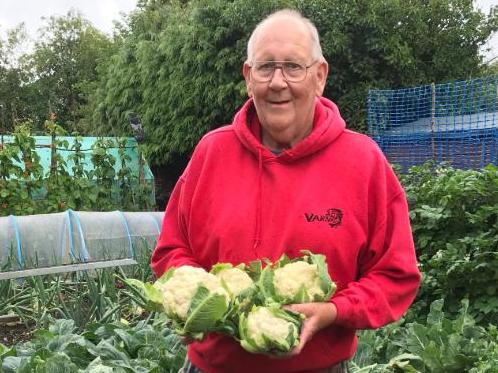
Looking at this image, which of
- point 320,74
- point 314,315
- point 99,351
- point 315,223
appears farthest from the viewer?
point 99,351

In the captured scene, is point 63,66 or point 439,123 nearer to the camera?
point 439,123

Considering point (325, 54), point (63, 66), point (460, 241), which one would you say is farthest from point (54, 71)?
point (460, 241)

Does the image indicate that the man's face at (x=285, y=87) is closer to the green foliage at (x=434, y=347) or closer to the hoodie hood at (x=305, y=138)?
the hoodie hood at (x=305, y=138)

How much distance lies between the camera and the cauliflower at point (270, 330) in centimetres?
156

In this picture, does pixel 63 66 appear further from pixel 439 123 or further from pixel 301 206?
pixel 301 206

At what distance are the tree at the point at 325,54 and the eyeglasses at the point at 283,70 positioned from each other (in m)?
9.13

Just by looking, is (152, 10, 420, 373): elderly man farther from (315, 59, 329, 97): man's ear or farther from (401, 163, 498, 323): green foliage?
(401, 163, 498, 323): green foliage

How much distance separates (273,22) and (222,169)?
17.8 inches

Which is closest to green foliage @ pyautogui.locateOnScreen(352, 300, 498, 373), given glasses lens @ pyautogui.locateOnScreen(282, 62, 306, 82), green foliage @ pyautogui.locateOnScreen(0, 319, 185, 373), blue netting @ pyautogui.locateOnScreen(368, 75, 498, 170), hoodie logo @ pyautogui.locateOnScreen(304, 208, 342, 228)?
green foliage @ pyautogui.locateOnScreen(0, 319, 185, 373)

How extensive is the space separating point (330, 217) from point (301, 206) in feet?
0.29

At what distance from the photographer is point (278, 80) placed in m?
1.82

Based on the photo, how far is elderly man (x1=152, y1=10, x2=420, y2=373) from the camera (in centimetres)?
179

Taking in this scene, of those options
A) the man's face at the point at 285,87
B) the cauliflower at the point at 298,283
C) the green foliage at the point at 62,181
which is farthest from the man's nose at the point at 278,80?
the green foliage at the point at 62,181

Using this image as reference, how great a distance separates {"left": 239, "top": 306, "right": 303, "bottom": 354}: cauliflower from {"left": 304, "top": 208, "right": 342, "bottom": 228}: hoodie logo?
285 millimetres
